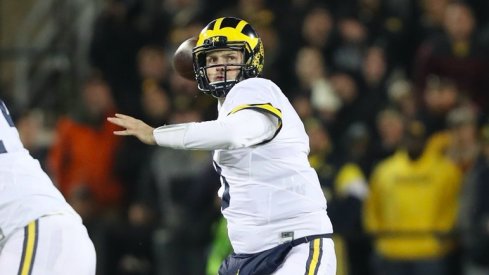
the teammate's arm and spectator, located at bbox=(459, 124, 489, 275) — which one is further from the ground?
the teammate's arm

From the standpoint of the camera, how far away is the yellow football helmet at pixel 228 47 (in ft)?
18.5

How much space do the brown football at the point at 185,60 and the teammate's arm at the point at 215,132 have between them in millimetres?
818

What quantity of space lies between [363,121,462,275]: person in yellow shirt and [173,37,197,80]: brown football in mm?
3179

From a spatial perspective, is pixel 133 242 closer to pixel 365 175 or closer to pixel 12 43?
pixel 365 175

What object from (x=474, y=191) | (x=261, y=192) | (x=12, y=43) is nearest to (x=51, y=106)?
(x=12, y=43)

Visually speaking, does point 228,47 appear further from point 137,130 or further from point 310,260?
point 310,260

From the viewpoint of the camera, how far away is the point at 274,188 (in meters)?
5.50

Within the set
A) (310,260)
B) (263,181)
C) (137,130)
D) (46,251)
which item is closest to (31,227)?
(46,251)

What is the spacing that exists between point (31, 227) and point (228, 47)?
1.25 metres

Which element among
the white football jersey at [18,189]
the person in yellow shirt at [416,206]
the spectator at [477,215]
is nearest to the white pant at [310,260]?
the white football jersey at [18,189]

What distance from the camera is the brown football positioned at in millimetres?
5973

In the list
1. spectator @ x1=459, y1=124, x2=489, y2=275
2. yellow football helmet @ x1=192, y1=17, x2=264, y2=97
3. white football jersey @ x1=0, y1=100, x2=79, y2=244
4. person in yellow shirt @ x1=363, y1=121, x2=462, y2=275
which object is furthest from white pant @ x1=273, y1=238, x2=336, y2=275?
person in yellow shirt @ x1=363, y1=121, x2=462, y2=275

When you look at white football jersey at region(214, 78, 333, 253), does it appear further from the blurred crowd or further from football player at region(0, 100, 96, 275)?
the blurred crowd

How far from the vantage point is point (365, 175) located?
30.4 ft
